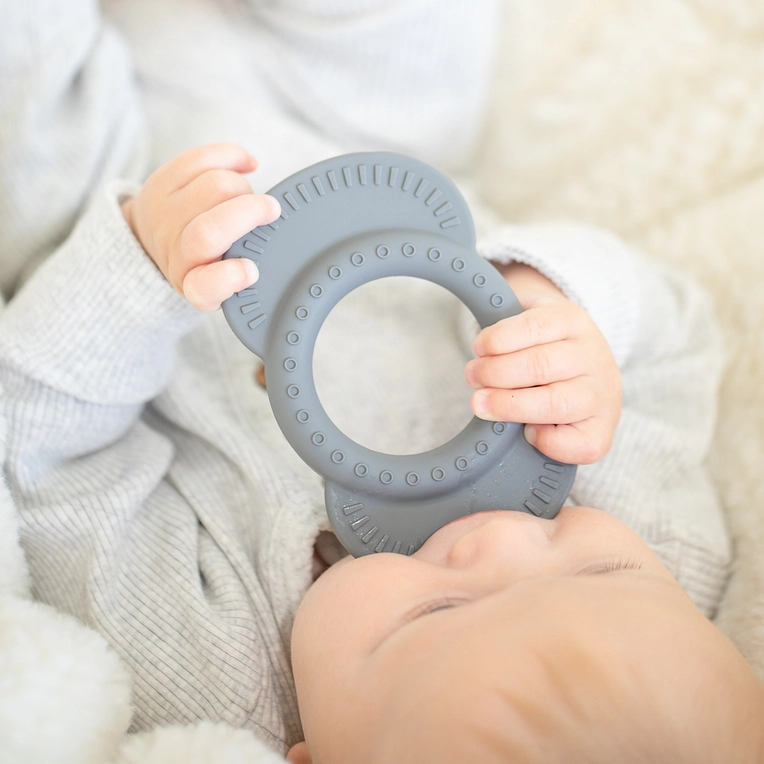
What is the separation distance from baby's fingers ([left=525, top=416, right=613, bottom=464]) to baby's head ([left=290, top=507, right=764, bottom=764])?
77mm

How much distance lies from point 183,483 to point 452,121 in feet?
2.08

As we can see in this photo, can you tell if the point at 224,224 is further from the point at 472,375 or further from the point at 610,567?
the point at 610,567

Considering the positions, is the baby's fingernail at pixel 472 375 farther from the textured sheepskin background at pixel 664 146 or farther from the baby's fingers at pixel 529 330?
the textured sheepskin background at pixel 664 146

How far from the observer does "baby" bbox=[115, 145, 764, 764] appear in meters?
0.43

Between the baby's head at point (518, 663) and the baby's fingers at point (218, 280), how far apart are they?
235 millimetres

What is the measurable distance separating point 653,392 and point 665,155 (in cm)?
34

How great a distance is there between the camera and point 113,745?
525 mm

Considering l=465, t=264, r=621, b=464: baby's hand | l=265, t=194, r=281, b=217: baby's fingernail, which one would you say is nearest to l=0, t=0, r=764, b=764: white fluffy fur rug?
l=465, t=264, r=621, b=464: baby's hand

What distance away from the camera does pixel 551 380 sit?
0.60m

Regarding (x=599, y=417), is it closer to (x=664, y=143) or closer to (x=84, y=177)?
(x=664, y=143)

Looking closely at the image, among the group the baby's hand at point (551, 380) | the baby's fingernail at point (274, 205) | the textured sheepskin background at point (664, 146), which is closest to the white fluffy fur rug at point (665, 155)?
the textured sheepskin background at point (664, 146)

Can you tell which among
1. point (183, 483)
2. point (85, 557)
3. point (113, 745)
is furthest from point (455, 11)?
point (113, 745)

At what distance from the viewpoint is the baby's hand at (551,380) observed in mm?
581

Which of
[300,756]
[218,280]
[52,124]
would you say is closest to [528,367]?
[218,280]
